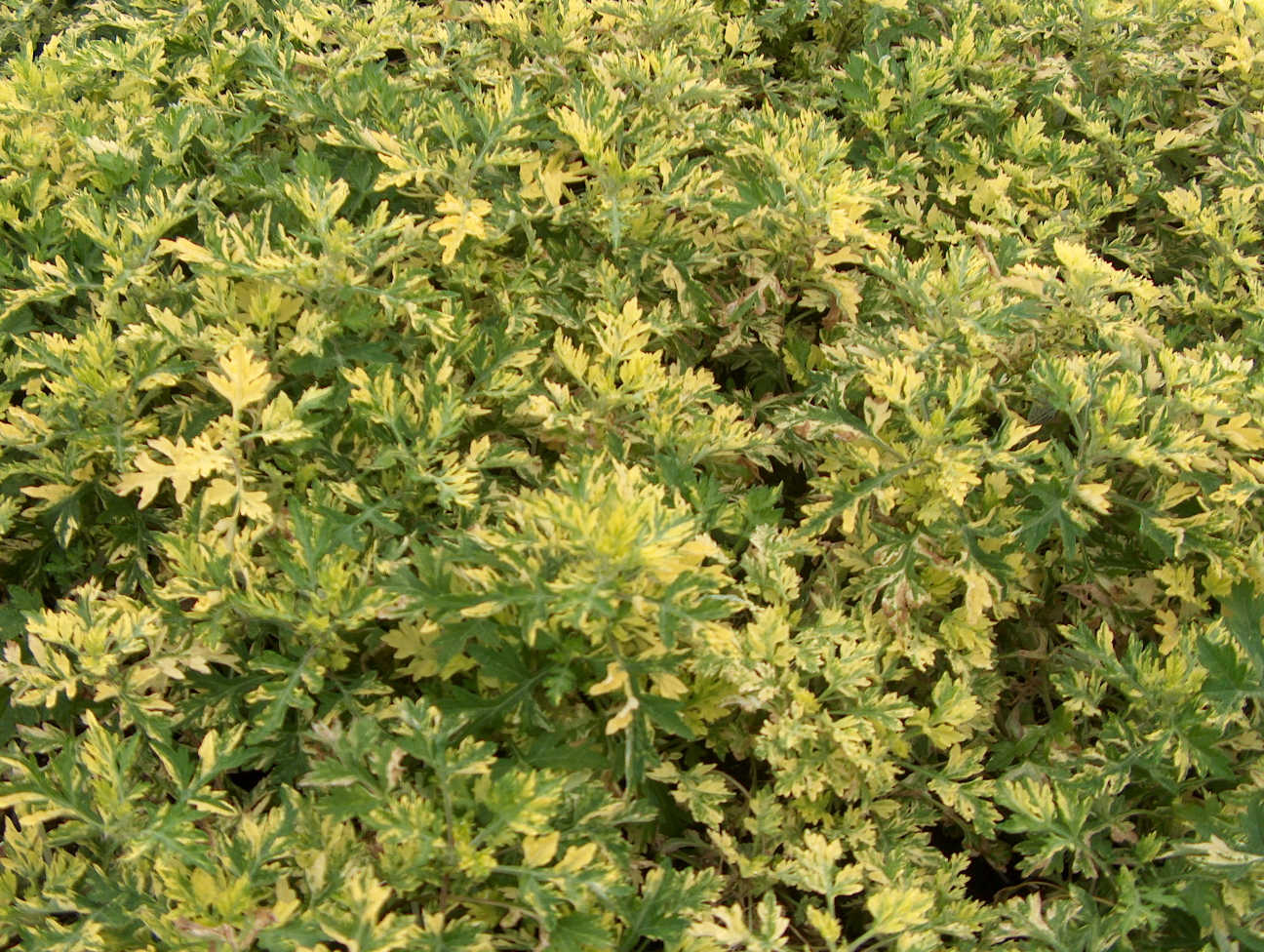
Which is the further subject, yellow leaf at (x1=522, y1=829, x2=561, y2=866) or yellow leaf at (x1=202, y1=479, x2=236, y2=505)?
yellow leaf at (x1=202, y1=479, x2=236, y2=505)

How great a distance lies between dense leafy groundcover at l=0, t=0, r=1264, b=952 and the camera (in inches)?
61.7

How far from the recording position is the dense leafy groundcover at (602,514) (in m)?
1.57

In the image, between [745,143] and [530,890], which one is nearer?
[530,890]

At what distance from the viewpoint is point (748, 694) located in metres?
1.76

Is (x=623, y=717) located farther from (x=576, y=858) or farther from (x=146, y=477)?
(x=146, y=477)

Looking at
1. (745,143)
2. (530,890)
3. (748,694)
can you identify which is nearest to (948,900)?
(748,694)

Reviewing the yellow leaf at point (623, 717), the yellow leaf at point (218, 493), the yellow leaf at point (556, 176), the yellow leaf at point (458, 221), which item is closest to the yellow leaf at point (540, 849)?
the yellow leaf at point (623, 717)

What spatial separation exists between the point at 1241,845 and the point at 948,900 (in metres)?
0.49

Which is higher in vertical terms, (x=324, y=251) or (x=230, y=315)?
(x=324, y=251)

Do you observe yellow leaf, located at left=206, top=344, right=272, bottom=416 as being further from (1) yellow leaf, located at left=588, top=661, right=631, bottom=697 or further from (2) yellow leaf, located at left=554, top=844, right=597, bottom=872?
(2) yellow leaf, located at left=554, top=844, right=597, bottom=872

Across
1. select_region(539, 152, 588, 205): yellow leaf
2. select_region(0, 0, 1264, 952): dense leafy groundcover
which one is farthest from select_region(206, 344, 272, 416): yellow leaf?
select_region(539, 152, 588, 205): yellow leaf

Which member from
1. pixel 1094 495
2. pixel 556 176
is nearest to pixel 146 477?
pixel 556 176

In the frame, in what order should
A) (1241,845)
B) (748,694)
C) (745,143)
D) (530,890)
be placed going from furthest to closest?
1. (745,143)
2. (748,694)
3. (1241,845)
4. (530,890)

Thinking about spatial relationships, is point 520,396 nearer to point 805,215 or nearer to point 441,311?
point 441,311
